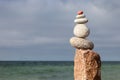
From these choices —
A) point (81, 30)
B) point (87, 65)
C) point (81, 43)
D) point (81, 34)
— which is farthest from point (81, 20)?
point (87, 65)

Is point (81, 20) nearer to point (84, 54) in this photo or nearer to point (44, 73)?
point (84, 54)

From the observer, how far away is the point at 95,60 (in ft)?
43.1

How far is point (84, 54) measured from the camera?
13.0 metres

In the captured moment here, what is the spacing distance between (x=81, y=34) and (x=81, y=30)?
132 mm

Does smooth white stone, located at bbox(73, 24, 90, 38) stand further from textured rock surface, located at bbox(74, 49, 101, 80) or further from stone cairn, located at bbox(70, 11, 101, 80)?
textured rock surface, located at bbox(74, 49, 101, 80)

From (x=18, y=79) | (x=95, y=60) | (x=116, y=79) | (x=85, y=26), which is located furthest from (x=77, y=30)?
(x=18, y=79)

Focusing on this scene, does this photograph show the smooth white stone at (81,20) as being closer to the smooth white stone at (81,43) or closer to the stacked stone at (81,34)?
the stacked stone at (81,34)

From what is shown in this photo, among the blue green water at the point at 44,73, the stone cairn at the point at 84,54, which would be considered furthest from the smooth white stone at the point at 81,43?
the blue green water at the point at 44,73

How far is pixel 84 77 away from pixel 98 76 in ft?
1.45

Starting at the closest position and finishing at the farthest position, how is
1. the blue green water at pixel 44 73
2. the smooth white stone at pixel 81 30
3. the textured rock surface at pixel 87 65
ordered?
the smooth white stone at pixel 81 30 < the textured rock surface at pixel 87 65 < the blue green water at pixel 44 73

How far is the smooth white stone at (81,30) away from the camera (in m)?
12.9

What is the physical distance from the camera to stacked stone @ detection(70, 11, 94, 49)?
12875 millimetres

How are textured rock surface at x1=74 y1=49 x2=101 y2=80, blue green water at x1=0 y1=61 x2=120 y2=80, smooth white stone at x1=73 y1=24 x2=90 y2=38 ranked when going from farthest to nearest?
blue green water at x1=0 y1=61 x2=120 y2=80 → textured rock surface at x1=74 y1=49 x2=101 y2=80 → smooth white stone at x1=73 y1=24 x2=90 y2=38

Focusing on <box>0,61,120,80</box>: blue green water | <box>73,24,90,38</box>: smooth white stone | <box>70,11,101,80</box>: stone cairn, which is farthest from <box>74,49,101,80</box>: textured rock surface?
<box>0,61,120,80</box>: blue green water
